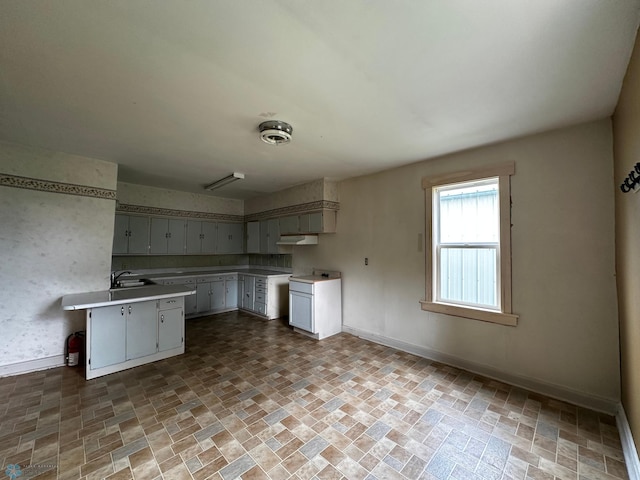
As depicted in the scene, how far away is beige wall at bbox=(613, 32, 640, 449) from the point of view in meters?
1.64

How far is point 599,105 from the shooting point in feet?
7.10

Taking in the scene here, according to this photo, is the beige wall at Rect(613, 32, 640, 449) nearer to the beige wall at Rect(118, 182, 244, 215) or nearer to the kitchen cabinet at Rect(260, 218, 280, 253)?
the kitchen cabinet at Rect(260, 218, 280, 253)

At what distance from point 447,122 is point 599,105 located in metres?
1.16

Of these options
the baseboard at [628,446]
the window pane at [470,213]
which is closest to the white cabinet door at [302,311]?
the window pane at [470,213]

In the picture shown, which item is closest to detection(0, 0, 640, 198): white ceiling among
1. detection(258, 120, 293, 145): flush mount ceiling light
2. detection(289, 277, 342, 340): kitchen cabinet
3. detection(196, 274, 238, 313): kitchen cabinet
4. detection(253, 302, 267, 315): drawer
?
detection(258, 120, 293, 145): flush mount ceiling light

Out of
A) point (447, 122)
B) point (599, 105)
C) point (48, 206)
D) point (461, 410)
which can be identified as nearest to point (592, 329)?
point (461, 410)

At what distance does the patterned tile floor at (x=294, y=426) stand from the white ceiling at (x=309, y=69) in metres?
2.69

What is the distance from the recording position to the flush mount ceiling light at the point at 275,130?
247 centimetres

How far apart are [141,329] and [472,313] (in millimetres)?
4155

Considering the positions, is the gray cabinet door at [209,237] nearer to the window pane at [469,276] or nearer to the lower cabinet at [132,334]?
the lower cabinet at [132,334]

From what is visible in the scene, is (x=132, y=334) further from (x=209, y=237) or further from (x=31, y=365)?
(x=209, y=237)

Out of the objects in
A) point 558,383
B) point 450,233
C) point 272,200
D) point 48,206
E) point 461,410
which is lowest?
point 461,410

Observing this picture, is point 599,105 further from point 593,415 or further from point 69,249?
point 69,249

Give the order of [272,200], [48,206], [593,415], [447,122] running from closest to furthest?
1. [593,415]
2. [447,122]
3. [48,206]
4. [272,200]
